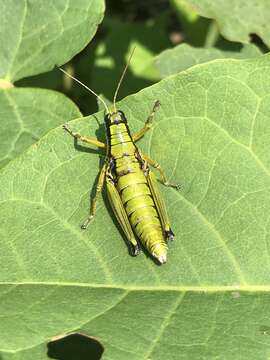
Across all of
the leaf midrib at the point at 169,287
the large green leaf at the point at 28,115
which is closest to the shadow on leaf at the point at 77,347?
the leaf midrib at the point at 169,287

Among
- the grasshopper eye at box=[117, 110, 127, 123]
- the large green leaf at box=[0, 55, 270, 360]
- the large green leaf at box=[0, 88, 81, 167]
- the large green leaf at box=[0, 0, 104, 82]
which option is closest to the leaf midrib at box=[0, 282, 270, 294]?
the large green leaf at box=[0, 55, 270, 360]

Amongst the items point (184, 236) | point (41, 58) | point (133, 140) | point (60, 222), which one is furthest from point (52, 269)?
point (41, 58)

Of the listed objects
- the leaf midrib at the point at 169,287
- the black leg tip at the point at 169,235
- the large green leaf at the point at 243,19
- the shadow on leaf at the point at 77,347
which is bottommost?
the shadow on leaf at the point at 77,347

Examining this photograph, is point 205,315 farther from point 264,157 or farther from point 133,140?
point 133,140

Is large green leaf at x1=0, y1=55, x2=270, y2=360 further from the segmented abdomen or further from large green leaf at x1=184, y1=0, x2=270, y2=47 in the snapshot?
large green leaf at x1=184, y1=0, x2=270, y2=47

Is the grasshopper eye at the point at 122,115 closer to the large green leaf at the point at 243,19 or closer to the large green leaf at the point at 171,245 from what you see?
the large green leaf at the point at 171,245
